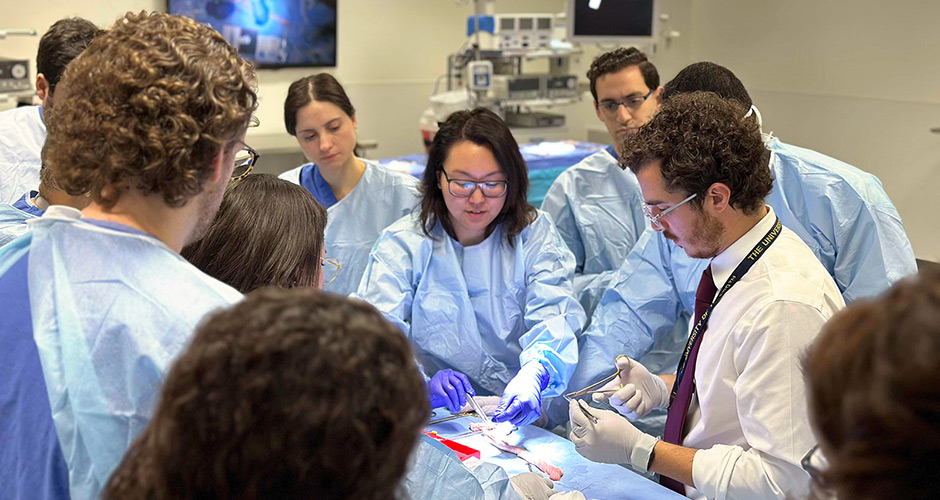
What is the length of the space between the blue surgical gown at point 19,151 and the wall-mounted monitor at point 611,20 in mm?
3082

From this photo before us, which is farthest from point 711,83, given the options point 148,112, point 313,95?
point 148,112

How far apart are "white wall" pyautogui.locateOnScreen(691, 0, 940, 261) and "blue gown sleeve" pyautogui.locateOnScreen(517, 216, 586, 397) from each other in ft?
10.6

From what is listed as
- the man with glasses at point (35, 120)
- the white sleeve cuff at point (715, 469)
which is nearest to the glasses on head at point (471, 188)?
the white sleeve cuff at point (715, 469)

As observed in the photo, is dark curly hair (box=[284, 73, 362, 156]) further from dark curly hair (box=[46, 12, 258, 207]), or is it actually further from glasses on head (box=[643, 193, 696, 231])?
dark curly hair (box=[46, 12, 258, 207])

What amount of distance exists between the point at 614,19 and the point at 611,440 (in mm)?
3771

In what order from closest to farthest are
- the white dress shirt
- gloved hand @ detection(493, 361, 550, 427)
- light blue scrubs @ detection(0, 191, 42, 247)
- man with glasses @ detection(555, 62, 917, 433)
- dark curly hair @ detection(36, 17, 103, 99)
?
the white dress shirt < light blue scrubs @ detection(0, 191, 42, 247) < gloved hand @ detection(493, 361, 550, 427) < man with glasses @ detection(555, 62, 917, 433) < dark curly hair @ detection(36, 17, 103, 99)

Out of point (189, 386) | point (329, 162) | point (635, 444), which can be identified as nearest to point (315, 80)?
point (329, 162)

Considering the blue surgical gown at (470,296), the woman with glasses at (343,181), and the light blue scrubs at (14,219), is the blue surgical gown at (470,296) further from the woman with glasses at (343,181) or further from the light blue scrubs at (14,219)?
the light blue scrubs at (14,219)

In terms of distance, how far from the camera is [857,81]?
16.9 ft

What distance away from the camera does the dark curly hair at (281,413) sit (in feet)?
2.19

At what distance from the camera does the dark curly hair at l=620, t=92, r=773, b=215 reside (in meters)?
1.67

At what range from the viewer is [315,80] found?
296cm

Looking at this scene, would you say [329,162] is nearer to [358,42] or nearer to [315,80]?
[315,80]

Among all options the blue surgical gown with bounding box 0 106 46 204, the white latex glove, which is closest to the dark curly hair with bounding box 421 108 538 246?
the white latex glove
